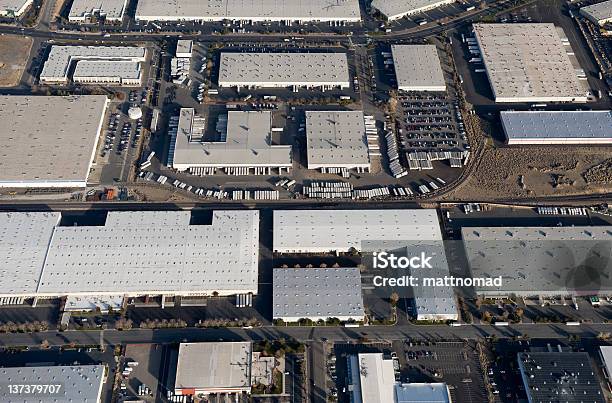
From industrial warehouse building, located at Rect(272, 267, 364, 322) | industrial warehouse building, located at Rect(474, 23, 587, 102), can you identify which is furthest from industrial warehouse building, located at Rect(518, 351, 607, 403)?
industrial warehouse building, located at Rect(474, 23, 587, 102)

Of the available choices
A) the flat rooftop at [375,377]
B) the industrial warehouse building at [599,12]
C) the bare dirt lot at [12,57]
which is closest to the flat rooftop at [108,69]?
the bare dirt lot at [12,57]

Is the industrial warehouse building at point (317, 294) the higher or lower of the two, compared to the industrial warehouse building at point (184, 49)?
lower

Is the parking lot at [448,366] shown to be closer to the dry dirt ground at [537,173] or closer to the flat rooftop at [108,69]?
the dry dirt ground at [537,173]

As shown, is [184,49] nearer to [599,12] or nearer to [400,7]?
[400,7]

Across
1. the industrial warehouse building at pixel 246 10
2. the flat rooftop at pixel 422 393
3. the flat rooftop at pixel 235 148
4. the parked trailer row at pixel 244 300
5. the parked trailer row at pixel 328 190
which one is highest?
the industrial warehouse building at pixel 246 10

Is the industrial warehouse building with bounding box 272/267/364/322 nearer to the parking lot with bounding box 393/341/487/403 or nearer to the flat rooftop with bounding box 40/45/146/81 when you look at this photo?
the parking lot with bounding box 393/341/487/403

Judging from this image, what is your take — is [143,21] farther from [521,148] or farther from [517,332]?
[517,332]

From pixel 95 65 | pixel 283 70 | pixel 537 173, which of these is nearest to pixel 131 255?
pixel 95 65
